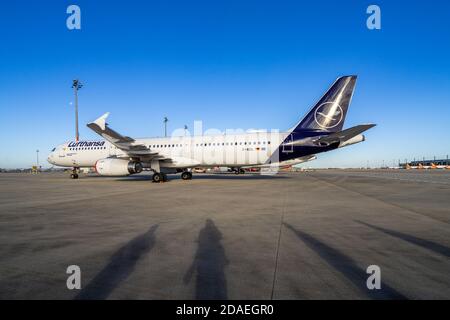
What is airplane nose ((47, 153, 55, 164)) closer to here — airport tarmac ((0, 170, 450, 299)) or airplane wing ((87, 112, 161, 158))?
airplane wing ((87, 112, 161, 158))

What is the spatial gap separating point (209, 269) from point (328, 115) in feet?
58.4

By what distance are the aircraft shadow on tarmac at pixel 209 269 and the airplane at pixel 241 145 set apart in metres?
13.7

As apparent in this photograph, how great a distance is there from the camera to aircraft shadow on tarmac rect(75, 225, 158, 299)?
2.85 metres

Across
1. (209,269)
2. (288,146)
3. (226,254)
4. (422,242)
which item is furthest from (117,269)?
(288,146)

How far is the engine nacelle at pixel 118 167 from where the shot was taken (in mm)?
20469

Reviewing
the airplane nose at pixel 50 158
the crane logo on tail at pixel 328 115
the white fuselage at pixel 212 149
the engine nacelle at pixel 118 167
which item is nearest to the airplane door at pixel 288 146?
the white fuselage at pixel 212 149

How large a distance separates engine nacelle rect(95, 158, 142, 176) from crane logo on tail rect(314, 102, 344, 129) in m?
13.5

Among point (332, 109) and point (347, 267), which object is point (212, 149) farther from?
point (347, 267)

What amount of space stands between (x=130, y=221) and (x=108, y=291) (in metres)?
3.87

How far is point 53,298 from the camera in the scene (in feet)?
9.02

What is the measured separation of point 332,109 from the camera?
62.3 ft

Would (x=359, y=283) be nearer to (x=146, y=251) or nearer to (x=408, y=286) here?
(x=408, y=286)

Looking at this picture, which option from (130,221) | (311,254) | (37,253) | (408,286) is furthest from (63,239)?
(408,286)

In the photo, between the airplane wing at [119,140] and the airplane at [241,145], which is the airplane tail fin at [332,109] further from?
the airplane wing at [119,140]
